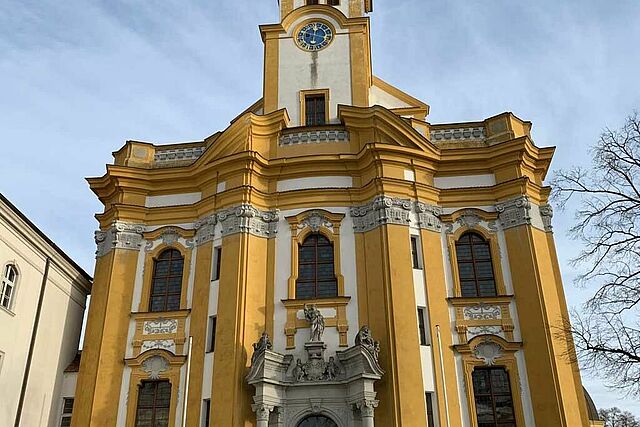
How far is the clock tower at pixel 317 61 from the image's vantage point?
23.8 meters

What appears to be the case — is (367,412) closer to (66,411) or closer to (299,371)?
(299,371)

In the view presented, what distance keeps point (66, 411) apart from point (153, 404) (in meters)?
3.33

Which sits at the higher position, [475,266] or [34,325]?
[475,266]

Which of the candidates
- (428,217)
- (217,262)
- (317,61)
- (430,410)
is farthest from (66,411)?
(317,61)

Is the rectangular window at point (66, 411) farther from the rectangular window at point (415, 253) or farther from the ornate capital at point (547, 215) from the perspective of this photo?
the ornate capital at point (547, 215)

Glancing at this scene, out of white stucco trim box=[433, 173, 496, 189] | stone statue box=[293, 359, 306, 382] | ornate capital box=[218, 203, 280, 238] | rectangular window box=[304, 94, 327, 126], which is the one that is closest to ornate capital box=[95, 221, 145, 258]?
ornate capital box=[218, 203, 280, 238]

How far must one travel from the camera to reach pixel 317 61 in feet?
81.3

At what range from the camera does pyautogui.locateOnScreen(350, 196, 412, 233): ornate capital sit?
20.0 meters

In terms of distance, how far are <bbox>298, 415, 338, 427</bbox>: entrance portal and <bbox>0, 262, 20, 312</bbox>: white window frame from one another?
8867 mm

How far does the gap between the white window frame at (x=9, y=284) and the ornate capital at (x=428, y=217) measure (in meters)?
12.1

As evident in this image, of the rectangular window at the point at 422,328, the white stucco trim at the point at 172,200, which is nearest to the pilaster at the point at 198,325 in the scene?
the white stucco trim at the point at 172,200

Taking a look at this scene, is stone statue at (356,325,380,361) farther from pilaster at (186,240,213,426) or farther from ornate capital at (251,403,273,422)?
pilaster at (186,240,213,426)

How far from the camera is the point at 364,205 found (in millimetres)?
20688

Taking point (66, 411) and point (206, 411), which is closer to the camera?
point (206, 411)
